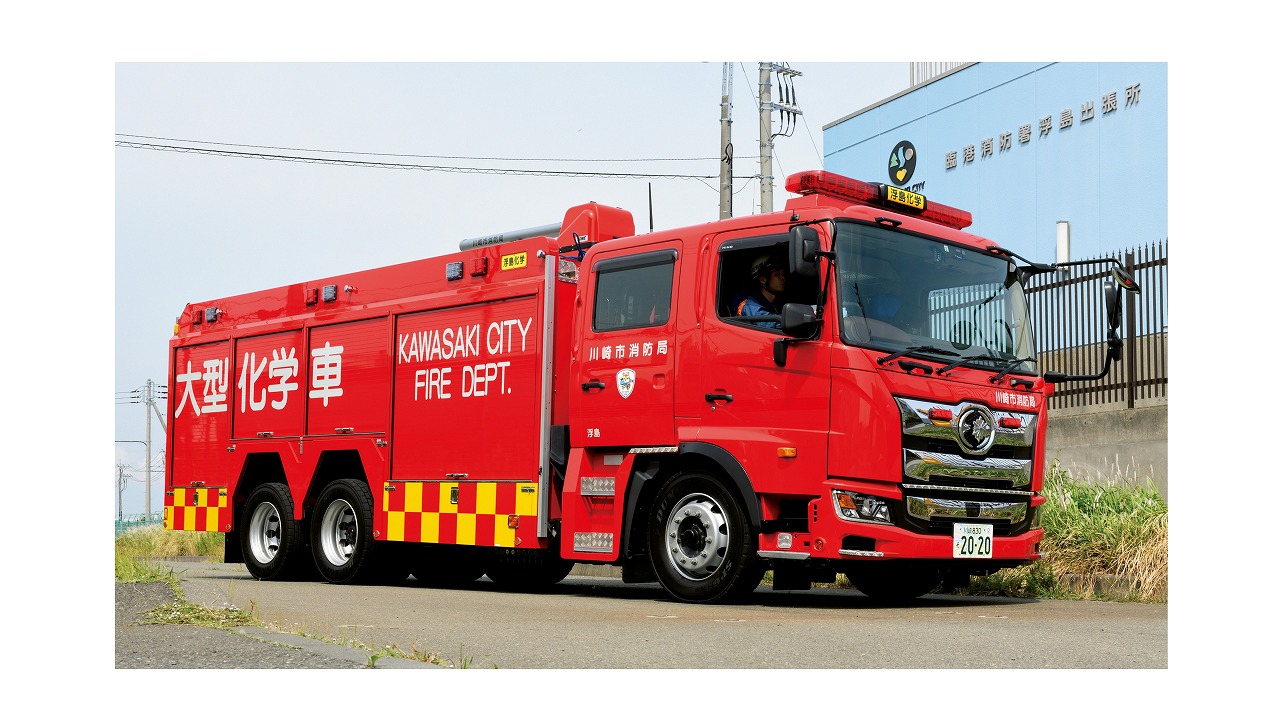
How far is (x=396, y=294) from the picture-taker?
13.1 metres

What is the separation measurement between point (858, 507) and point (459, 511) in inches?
173

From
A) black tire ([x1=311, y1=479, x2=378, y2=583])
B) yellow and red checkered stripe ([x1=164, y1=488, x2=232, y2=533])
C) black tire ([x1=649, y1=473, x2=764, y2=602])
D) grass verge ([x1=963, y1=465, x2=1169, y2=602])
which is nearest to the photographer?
black tire ([x1=649, y1=473, x2=764, y2=602])

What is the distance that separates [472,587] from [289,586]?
72.9 inches

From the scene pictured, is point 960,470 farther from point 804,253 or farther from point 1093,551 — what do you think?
point 1093,551

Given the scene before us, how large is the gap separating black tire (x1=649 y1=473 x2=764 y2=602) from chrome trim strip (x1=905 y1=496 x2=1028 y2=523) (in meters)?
1.15

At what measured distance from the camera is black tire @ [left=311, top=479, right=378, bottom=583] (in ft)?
43.0

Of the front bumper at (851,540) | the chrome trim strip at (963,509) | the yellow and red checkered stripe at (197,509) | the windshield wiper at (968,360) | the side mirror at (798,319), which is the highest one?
the side mirror at (798,319)

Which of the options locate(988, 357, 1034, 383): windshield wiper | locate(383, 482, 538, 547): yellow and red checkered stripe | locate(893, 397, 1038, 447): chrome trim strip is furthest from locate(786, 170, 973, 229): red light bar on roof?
locate(383, 482, 538, 547): yellow and red checkered stripe

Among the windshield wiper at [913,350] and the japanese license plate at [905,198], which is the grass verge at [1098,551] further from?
the japanese license plate at [905,198]

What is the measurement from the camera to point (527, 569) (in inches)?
524

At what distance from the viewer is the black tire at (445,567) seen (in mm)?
13578

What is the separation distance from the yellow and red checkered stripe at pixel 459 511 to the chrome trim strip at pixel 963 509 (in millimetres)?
3455

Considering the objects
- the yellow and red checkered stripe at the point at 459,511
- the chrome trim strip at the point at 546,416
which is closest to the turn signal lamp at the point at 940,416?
the chrome trim strip at the point at 546,416

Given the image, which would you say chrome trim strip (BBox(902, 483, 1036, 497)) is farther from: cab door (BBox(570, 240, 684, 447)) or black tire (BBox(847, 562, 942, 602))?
cab door (BBox(570, 240, 684, 447))
